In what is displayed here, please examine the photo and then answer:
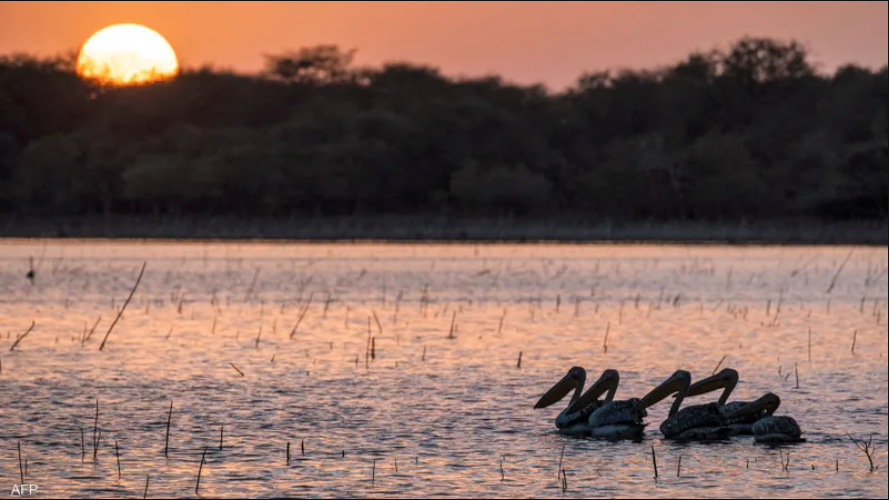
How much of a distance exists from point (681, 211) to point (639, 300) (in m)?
40.7

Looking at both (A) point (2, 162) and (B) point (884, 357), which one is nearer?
(B) point (884, 357)

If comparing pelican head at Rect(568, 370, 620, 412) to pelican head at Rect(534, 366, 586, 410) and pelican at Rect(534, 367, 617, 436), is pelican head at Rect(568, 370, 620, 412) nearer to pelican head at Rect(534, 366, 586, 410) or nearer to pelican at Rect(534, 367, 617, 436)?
pelican at Rect(534, 367, 617, 436)

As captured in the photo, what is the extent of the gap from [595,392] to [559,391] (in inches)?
27.5

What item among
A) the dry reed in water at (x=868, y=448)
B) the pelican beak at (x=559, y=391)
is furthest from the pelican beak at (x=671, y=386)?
the dry reed in water at (x=868, y=448)

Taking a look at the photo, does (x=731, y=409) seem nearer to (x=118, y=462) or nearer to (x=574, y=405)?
(x=574, y=405)

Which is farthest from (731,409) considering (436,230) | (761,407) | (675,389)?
(436,230)

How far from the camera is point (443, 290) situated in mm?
35094

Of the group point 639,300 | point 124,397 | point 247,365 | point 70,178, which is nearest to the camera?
point 124,397

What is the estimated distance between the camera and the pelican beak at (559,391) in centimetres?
1532

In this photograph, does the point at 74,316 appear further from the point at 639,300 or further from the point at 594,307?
the point at 639,300

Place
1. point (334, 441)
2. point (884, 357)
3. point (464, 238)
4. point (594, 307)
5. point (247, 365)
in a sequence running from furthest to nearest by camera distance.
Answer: point (464, 238)
point (594, 307)
point (884, 357)
point (247, 365)
point (334, 441)

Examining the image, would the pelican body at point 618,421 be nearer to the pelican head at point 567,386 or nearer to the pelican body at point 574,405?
the pelican body at point 574,405

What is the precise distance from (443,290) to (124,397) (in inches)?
742

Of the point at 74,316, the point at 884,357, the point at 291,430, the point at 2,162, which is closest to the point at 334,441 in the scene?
the point at 291,430
